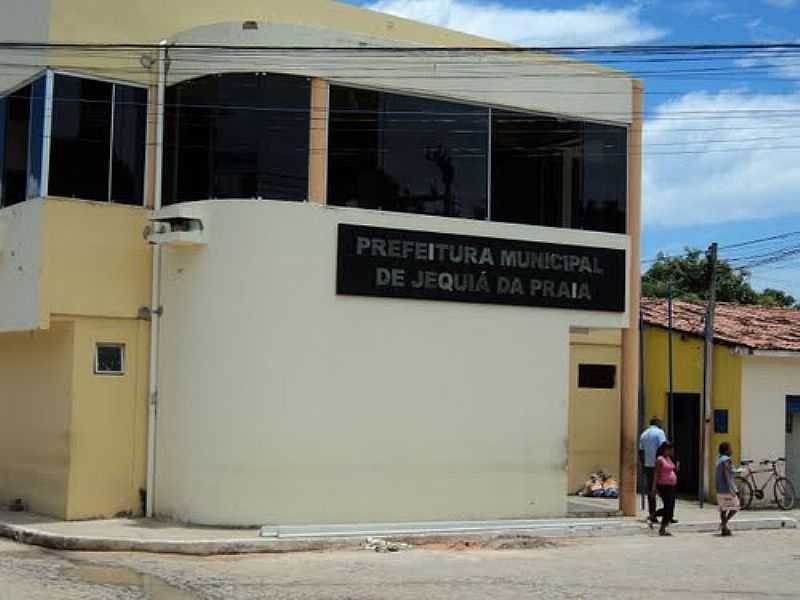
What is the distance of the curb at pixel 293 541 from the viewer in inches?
561

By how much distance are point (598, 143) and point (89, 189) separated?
8.41m

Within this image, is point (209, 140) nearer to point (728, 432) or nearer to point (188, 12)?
point (188, 12)

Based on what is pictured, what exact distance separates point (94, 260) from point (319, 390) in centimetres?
379

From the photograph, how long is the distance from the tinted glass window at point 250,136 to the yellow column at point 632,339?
6094 mm

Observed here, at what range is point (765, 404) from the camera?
2294 cm

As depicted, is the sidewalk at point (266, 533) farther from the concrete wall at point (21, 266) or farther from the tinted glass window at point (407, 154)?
the tinted glass window at point (407, 154)

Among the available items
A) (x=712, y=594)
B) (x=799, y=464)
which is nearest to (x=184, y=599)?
(x=712, y=594)

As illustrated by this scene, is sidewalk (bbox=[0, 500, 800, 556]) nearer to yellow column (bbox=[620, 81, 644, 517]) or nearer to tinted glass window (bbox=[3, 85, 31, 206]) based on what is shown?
yellow column (bbox=[620, 81, 644, 517])

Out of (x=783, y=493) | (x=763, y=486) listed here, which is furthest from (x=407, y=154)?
(x=783, y=493)

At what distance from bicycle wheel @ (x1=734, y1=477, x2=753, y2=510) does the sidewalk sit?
4.27 metres

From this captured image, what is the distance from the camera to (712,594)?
12.0 meters

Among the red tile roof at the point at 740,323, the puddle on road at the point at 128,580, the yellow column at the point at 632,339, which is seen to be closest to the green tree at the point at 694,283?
the red tile roof at the point at 740,323

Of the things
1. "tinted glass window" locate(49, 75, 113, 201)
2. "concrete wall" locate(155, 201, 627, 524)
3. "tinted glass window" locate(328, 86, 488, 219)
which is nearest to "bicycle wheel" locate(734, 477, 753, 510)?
"concrete wall" locate(155, 201, 627, 524)

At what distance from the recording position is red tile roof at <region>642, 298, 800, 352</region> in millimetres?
23125
